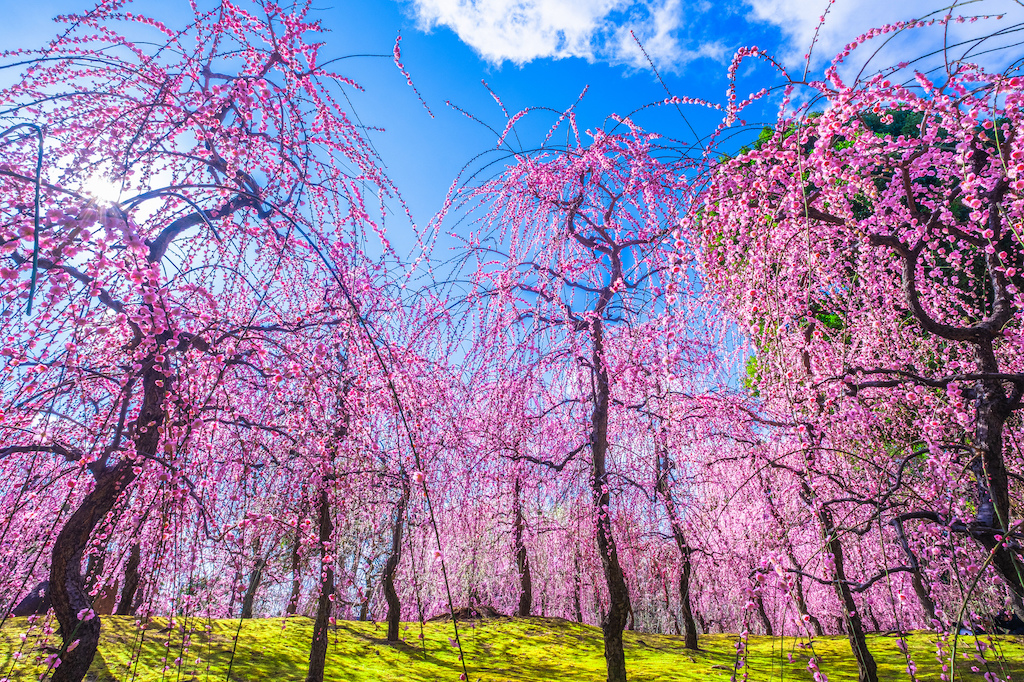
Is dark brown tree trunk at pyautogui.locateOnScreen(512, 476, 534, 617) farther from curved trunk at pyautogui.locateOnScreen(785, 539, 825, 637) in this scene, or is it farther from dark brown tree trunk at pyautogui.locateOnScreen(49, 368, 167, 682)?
dark brown tree trunk at pyautogui.locateOnScreen(49, 368, 167, 682)

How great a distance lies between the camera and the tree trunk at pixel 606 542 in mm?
5141

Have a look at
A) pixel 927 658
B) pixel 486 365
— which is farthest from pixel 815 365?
pixel 927 658

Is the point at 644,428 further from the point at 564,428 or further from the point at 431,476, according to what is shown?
the point at 431,476

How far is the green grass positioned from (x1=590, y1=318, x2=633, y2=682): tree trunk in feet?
4.15

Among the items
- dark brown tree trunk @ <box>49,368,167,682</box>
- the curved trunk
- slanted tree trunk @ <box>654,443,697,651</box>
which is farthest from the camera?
slanted tree trunk @ <box>654,443,697,651</box>

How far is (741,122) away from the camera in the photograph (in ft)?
8.96

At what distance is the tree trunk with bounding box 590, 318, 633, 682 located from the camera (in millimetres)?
5141

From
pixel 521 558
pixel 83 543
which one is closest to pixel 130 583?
pixel 83 543

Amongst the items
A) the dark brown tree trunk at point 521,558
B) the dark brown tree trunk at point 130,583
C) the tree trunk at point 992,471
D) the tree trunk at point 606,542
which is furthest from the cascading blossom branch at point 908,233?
the dark brown tree trunk at point 130,583

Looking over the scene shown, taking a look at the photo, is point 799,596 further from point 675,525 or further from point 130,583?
point 130,583

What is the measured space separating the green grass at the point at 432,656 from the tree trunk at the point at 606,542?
Result: 4.15 feet

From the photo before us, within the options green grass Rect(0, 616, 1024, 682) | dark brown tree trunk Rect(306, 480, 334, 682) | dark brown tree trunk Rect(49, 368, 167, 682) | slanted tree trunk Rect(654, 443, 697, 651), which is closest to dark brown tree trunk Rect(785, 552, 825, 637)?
green grass Rect(0, 616, 1024, 682)

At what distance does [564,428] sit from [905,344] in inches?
183

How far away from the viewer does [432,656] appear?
24.4 feet
